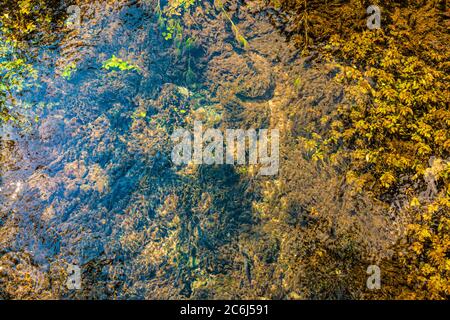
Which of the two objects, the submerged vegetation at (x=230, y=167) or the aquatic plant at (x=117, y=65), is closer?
the submerged vegetation at (x=230, y=167)

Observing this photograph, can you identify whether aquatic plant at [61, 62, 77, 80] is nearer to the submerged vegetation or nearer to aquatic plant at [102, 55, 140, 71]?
the submerged vegetation

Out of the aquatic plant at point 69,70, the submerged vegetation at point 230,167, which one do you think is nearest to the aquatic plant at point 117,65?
the submerged vegetation at point 230,167

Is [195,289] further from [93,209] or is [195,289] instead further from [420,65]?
[420,65]

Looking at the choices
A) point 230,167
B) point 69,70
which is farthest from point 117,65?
point 230,167

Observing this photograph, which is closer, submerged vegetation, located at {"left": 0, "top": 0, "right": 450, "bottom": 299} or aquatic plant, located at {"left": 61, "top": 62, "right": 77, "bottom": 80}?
submerged vegetation, located at {"left": 0, "top": 0, "right": 450, "bottom": 299}

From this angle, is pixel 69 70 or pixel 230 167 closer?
pixel 230 167

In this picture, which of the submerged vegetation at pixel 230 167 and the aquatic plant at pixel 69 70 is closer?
the submerged vegetation at pixel 230 167

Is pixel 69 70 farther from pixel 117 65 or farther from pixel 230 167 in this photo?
pixel 230 167

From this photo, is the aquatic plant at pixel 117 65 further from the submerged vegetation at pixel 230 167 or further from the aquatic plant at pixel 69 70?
the aquatic plant at pixel 69 70

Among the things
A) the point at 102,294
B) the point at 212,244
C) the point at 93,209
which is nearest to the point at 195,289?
the point at 212,244

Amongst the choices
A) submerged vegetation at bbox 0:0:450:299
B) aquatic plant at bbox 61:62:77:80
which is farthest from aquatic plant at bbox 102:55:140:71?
aquatic plant at bbox 61:62:77:80
